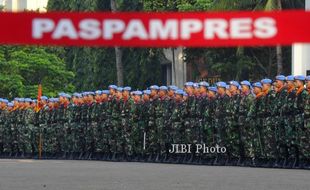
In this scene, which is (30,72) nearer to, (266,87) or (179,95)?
(179,95)

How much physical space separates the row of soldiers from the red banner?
1111 centimetres

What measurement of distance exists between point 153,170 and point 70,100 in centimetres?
899

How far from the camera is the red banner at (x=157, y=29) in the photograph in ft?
23.5

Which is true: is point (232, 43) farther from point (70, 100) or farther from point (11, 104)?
point (11, 104)

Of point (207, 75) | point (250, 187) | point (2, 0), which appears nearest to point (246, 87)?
point (250, 187)

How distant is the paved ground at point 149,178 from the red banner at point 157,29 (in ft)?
20.2

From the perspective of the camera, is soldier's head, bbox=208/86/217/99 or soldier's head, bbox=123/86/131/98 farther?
soldier's head, bbox=123/86/131/98

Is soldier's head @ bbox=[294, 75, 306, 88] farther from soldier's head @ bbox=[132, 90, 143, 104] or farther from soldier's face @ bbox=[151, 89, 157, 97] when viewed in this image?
soldier's head @ bbox=[132, 90, 143, 104]

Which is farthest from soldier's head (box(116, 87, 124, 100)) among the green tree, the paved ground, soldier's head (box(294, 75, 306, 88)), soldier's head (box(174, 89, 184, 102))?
the green tree

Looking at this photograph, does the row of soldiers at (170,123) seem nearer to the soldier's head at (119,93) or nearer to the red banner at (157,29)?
the soldier's head at (119,93)

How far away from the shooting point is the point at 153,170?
1778cm

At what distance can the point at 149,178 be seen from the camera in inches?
607

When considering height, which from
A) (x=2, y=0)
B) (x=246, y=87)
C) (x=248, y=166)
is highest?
(x=2, y=0)

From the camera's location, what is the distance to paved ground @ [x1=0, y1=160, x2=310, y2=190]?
13656mm
